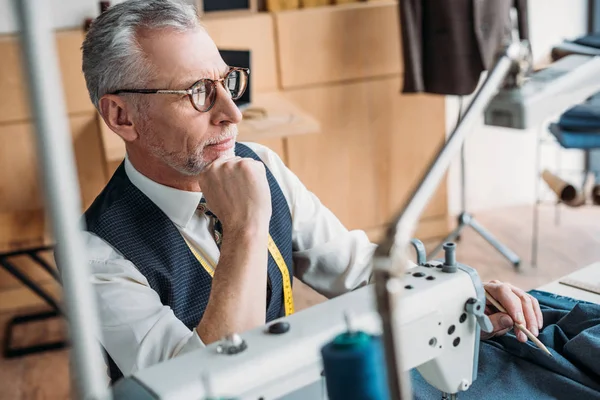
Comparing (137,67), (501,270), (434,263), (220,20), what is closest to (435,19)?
(220,20)

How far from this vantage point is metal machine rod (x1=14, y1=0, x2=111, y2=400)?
498 millimetres

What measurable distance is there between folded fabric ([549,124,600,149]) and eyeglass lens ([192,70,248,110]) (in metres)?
2.09

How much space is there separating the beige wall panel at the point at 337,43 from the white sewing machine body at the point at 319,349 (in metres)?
2.51

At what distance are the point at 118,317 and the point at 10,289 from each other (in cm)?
251

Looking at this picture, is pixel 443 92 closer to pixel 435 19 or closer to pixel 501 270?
pixel 435 19

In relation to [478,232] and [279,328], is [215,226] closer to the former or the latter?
[279,328]

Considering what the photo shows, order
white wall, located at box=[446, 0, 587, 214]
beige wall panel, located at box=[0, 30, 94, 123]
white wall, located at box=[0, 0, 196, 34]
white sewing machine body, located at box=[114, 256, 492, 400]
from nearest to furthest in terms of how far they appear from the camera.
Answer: white sewing machine body, located at box=[114, 256, 492, 400] → beige wall panel, located at box=[0, 30, 94, 123] → white wall, located at box=[0, 0, 196, 34] → white wall, located at box=[446, 0, 587, 214]

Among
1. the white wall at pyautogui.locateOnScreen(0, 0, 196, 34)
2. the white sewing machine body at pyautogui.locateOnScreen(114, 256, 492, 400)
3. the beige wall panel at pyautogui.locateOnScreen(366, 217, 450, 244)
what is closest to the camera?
the white sewing machine body at pyautogui.locateOnScreen(114, 256, 492, 400)

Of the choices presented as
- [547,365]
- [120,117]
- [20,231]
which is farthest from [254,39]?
[547,365]

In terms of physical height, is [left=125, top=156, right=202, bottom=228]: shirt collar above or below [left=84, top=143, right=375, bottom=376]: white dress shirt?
above

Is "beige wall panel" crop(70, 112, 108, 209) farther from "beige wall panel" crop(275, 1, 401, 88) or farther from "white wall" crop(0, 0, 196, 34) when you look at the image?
"beige wall panel" crop(275, 1, 401, 88)

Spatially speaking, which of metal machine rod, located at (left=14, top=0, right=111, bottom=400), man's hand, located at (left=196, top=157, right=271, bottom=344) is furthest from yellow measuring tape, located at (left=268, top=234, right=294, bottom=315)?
metal machine rod, located at (left=14, top=0, right=111, bottom=400)

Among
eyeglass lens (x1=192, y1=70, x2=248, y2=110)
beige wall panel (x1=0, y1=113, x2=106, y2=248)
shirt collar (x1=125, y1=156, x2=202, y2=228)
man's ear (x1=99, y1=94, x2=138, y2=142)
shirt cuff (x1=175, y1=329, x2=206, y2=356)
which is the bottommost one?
beige wall panel (x1=0, y1=113, x2=106, y2=248)

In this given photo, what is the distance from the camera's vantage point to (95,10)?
3.48 meters
